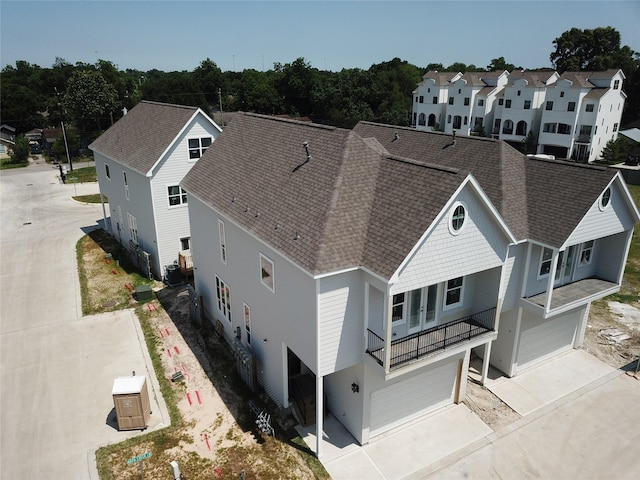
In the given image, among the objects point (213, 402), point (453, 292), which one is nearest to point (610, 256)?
point (453, 292)

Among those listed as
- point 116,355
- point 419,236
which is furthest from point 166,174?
point 419,236

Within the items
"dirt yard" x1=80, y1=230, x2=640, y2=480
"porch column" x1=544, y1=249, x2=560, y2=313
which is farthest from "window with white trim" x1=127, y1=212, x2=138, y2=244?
"porch column" x1=544, y1=249, x2=560, y2=313

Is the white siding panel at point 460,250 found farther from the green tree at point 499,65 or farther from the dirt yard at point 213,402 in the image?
the green tree at point 499,65

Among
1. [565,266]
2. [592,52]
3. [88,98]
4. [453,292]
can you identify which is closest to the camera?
[453,292]

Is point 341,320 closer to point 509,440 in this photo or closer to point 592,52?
point 509,440

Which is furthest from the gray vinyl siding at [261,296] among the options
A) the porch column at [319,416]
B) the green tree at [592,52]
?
the green tree at [592,52]

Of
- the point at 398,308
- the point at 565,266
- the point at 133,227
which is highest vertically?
the point at 398,308

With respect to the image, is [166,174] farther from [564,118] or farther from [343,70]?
[343,70]
